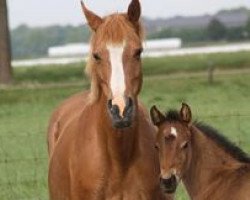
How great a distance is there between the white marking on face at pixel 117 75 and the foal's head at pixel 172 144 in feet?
2.93

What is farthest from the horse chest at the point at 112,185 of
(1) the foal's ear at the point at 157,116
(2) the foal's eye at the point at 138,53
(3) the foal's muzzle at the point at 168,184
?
(2) the foal's eye at the point at 138,53

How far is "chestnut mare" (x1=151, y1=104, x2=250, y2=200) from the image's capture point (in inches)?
268

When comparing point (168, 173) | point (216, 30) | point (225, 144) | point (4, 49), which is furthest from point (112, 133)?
point (216, 30)

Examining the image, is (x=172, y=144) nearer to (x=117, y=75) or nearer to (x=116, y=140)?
(x=116, y=140)

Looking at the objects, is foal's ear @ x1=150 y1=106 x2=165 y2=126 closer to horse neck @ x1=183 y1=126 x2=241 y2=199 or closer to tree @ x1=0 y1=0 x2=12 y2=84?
horse neck @ x1=183 y1=126 x2=241 y2=199

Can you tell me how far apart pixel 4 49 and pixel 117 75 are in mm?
27331

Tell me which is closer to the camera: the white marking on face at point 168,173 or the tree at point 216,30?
the white marking on face at point 168,173

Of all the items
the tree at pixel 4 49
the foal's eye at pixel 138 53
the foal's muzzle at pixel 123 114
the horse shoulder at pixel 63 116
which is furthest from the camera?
the tree at pixel 4 49

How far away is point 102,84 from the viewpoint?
630 cm

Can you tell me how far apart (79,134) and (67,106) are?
1689 millimetres

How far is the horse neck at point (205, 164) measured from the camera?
7.19 metres

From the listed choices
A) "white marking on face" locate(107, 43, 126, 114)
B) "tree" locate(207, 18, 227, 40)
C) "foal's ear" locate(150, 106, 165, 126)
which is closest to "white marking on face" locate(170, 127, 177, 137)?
"foal's ear" locate(150, 106, 165, 126)

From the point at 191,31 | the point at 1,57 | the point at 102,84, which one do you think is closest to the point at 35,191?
the point at 102,84

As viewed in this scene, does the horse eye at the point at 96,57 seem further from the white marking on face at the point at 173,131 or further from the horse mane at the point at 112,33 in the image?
the white marking on face at the point at 173,131
